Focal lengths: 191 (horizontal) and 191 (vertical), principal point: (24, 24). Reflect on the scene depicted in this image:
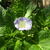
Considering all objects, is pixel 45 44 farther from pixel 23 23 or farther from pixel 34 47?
pixel 23 23

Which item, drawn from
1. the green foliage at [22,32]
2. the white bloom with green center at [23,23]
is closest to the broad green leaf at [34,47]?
the green foliage at [22,32]

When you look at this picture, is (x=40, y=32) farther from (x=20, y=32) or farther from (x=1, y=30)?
(x=1, y=30)

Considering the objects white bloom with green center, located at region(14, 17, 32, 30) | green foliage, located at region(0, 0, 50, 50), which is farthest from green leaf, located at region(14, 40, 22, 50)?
white bloom with green center, located at region(14, 17, 32, 30)

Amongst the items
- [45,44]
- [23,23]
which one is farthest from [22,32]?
[45,44]

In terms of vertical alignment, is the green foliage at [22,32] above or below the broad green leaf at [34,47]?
above

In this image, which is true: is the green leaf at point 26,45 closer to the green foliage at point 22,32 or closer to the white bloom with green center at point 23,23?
the green foliage at point 22,32

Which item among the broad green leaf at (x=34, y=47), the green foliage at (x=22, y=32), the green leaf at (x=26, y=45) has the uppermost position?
the green foliage at (x=22, y=32)

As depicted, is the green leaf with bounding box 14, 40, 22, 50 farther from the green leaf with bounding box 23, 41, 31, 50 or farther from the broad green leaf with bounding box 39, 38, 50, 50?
the broad green leaf with bounding box 39, 38, 50, 50

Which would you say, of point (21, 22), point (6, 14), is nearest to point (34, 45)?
point (21, 22)
